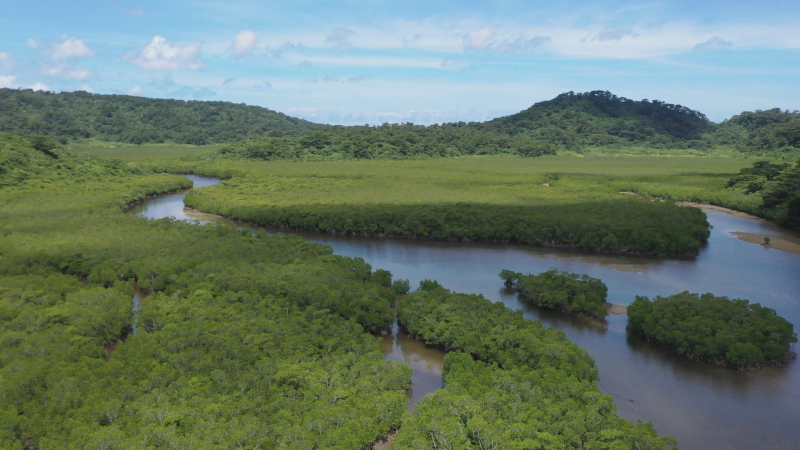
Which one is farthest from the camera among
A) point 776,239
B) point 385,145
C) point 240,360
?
point 385,145

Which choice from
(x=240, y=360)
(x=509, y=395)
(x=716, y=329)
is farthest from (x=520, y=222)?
(x=240, y=360)

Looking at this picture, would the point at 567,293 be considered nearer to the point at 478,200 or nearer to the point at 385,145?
the point at 478,200

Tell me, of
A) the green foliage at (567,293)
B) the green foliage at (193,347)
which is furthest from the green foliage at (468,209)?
the green foliage at (193,347)

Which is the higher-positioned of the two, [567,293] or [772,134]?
[772,134]

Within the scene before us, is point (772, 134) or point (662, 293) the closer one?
point (662, 293)

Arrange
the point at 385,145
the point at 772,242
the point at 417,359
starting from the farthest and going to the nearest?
the point at 385,145 < the point at 772,242 < the point at 417,359

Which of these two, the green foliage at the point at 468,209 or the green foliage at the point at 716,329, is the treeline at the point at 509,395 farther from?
the green foliage at the point at 468,209
